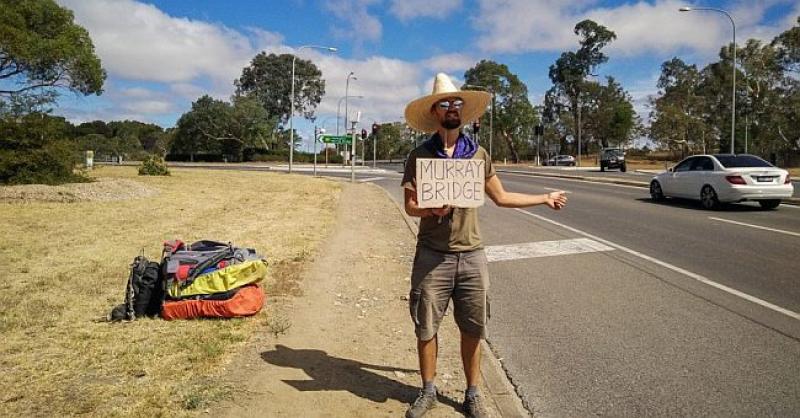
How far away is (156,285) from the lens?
214 inches

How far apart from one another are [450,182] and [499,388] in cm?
157

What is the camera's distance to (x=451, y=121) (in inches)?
140

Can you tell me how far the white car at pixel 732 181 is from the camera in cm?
1491

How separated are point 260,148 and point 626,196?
62.5 meters

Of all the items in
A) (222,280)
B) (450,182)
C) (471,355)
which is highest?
(450,182)

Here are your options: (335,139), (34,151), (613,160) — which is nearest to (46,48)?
(34,151)

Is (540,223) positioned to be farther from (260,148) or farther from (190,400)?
(260,148)

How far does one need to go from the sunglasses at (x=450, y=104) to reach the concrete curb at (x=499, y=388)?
1.86 m

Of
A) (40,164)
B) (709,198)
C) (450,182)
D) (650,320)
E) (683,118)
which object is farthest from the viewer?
(683,118)

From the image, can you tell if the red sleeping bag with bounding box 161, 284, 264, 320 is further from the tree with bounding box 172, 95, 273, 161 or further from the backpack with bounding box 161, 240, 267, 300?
the tree with bounding box 172, 95, 273, 161

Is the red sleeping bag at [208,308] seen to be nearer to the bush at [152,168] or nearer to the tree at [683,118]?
the bush at [152,168]

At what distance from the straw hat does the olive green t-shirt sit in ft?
0.97

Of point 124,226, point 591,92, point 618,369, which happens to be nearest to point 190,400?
point 618,369

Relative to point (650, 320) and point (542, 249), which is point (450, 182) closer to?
point (650, 320)
